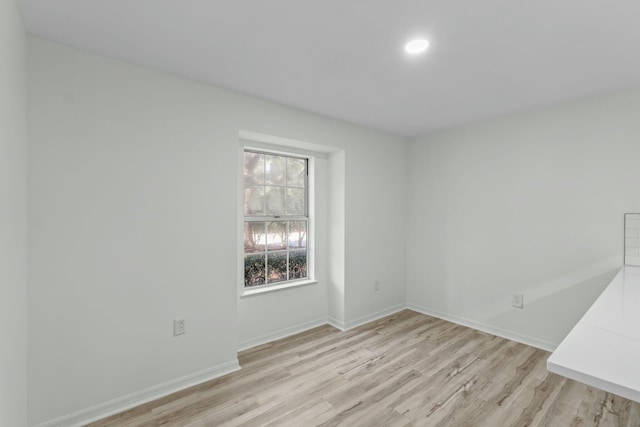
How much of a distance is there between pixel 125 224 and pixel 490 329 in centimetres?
357

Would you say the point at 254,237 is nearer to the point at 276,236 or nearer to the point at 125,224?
the point at 276,236

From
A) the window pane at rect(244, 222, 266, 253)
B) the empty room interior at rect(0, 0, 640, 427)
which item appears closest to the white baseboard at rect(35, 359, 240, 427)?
the empty room interior at rect(0, 0, 640, 427)

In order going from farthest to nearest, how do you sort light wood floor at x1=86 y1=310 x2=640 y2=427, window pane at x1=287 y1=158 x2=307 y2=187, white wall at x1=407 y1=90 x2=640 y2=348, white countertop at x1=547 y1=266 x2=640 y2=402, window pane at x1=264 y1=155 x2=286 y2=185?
1. window pane at x1=287 y1=158 x2=307 y2=187
2. window pane at x1=264 y1=155 x2=286 y2=185
3. white wall at x1=407 y1=90 x2=640 y2=348
4. light wood floor at x1=86 y1=310 x2=640 y2=427
5. white countertop at x1=547 y1=266 x2=640 y2=402

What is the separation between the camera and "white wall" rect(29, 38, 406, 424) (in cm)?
180

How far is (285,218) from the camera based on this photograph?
3.31 meters

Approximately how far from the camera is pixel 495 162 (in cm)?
324

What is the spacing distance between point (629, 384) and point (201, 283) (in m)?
2.36

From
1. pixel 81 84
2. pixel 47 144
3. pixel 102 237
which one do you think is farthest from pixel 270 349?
pixel 81 84

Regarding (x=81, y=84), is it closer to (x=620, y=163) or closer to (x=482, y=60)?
(x=482, y=60)

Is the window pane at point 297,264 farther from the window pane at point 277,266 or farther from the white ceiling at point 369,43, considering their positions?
the white ceiling at point 369,43

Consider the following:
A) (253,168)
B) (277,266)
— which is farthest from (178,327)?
(253,168)

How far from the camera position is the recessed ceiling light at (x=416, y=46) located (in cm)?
182

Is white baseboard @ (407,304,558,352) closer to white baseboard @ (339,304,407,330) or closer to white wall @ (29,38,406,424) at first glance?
white baseboard @ (339,304,407,330)

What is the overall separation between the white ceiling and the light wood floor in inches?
90.5
